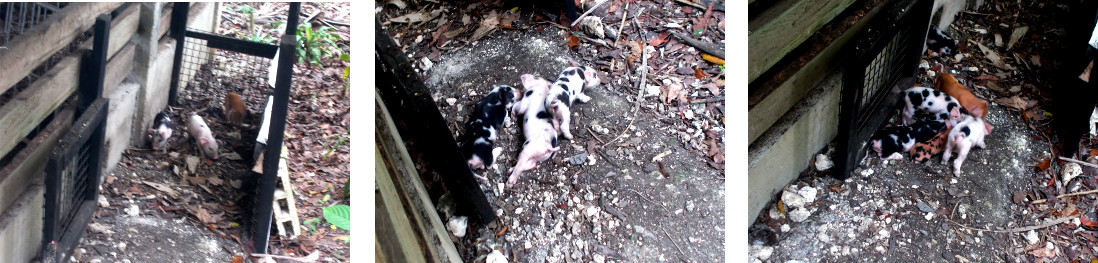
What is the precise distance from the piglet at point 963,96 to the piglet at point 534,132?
Answer: 1.70 m

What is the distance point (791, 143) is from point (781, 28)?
22.1 inches

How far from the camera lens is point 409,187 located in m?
2.35

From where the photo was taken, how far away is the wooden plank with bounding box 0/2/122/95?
1.64 metres

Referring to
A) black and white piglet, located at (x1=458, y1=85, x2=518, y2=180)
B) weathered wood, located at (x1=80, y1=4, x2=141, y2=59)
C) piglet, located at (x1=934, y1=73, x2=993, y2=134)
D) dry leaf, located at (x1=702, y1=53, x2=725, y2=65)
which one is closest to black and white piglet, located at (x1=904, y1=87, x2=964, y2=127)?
piglet, located at (x1=934, y1=73, x2=993, y2=134)

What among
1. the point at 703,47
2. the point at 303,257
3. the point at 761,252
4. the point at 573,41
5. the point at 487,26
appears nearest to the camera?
the point at 303,257

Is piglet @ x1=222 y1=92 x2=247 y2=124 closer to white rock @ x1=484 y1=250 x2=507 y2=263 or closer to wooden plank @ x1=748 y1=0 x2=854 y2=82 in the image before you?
white rock @ x1=484 y1=250 x2=507 y2=263

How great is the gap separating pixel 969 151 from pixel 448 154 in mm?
2123

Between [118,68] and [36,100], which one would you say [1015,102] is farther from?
[36,100]

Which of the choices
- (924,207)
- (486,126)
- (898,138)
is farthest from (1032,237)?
(486,126)

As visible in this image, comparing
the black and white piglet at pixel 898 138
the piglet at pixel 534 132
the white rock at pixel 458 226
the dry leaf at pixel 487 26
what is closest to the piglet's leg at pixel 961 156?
the black and white piglet at pixel 898 138

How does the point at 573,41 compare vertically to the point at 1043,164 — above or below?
above

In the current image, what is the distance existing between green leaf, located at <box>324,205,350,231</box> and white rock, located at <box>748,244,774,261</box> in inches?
55.5

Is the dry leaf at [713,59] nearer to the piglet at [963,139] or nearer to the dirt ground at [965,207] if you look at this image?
the dirt ground at [965,207]

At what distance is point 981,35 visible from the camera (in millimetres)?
3648
